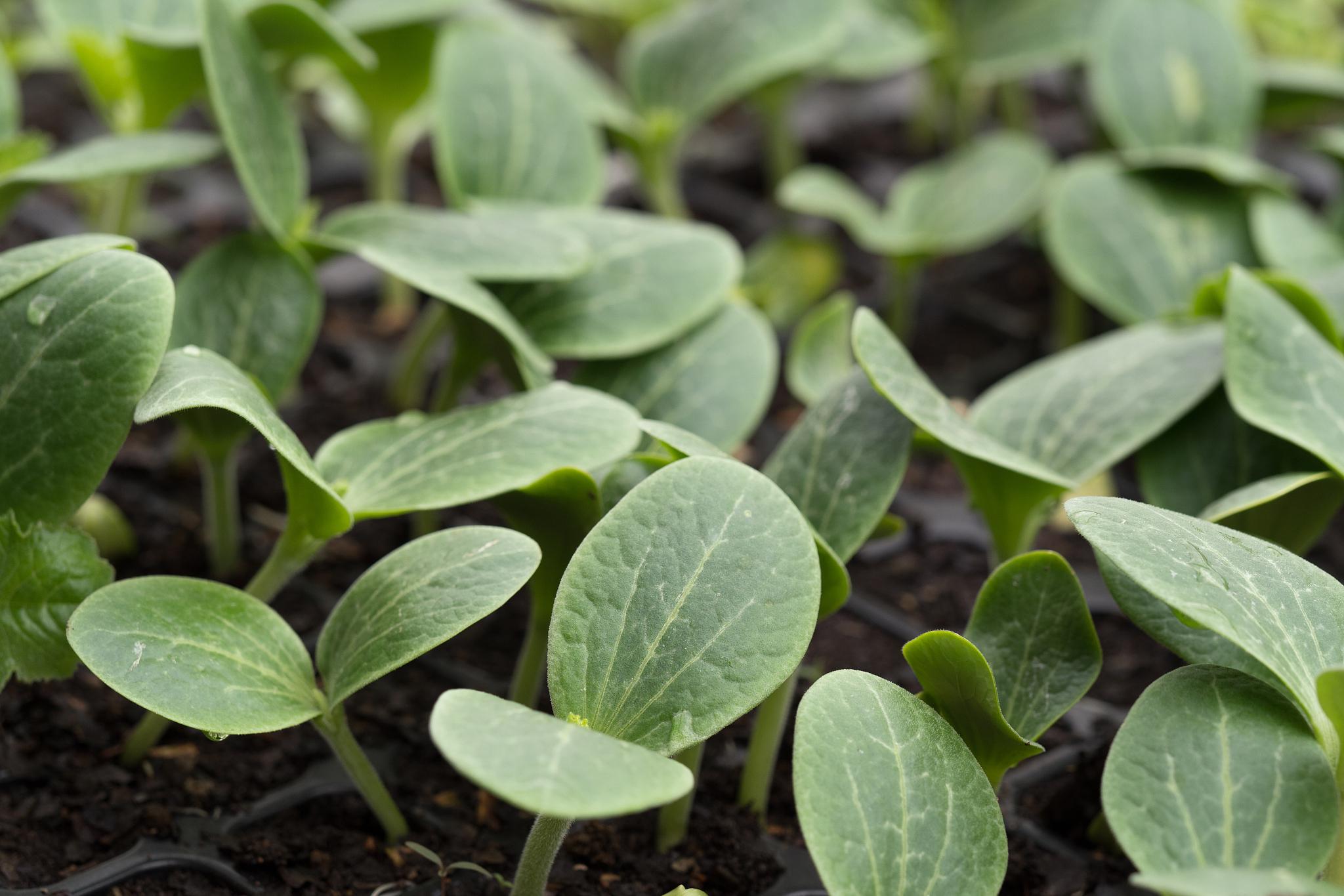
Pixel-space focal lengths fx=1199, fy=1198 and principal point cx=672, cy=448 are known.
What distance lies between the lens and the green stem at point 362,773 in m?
0.69

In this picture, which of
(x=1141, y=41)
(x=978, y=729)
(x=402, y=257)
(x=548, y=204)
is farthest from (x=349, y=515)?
(x=1141, y=41)

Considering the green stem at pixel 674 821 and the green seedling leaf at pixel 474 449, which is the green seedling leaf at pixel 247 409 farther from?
the green stem at pixel 674 821

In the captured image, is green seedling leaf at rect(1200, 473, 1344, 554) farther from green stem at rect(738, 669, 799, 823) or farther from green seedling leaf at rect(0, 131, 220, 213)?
green seedling leaf at rect(0, 131, 220, 213)

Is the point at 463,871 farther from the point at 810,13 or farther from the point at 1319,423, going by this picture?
the point at 810,13

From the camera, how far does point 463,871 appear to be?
2.46ft

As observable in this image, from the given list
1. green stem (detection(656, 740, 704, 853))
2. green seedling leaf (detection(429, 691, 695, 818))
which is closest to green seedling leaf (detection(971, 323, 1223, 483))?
green stem (detection(656, 740, 704, 853))

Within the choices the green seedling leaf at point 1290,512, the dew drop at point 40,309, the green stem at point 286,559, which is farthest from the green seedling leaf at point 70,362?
the green seedling leaf at point 1290,512

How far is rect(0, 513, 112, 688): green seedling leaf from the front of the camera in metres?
0.70

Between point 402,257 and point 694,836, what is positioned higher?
point 402,257

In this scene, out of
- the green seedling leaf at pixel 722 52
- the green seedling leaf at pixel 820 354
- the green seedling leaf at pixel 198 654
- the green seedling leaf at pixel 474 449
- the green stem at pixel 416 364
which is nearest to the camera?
the green seedling leaf at pixel 198 654

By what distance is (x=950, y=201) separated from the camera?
55.2 inches

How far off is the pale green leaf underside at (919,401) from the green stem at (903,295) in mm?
540

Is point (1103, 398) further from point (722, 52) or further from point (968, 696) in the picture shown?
point (722, 52)

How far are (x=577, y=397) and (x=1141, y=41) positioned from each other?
924 millimetres
